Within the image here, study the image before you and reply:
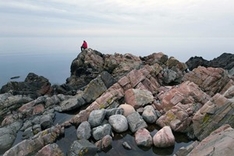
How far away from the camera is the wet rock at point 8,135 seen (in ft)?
81.4

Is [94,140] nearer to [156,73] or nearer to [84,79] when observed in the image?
[156,73]

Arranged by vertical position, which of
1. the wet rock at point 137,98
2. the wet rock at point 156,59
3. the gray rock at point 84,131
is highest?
the wet rock at point 156,59

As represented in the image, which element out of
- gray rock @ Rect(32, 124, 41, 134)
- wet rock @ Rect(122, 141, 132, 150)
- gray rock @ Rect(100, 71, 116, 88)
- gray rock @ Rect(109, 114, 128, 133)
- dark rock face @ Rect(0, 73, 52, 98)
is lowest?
dark rock face @ Rect(0, 73, 52, 98)

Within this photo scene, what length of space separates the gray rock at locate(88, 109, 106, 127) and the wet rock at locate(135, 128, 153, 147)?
14.5 feet

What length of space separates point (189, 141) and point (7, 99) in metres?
29.2

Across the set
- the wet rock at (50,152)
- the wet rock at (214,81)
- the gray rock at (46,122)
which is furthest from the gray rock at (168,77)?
the wet rock at (50,152)

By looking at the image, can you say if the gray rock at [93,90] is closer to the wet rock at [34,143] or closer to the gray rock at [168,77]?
the wet rock at [34,143]

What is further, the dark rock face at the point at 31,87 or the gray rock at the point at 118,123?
the dark rock face at the point at 31,87

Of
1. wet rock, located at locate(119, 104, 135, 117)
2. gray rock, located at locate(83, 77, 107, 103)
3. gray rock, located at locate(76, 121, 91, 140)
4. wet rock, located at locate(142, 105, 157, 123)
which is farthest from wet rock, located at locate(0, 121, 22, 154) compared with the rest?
wet rock, located at locate(142, 105, 157, 123)

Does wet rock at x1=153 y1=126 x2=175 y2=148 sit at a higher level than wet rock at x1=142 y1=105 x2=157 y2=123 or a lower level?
lower

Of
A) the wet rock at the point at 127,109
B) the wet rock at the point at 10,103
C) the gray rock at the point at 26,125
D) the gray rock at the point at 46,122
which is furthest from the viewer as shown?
the wet rock at the point at 10,103

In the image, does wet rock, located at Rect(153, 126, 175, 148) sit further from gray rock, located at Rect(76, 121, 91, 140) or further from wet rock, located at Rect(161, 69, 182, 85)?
wet rock, located at Rect(161, 69, 182, 85)

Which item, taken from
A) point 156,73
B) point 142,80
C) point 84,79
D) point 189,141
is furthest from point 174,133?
point 84,79

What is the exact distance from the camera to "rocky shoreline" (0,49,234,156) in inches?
829
